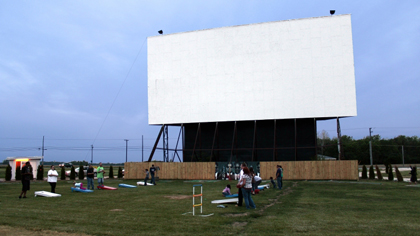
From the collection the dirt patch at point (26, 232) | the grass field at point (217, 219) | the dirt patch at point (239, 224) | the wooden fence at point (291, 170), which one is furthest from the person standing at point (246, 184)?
the wooden fence at point (291, 170)

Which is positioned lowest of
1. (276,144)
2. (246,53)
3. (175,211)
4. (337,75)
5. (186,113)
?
(175,211)

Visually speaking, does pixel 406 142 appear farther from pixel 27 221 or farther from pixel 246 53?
pixel 27 221

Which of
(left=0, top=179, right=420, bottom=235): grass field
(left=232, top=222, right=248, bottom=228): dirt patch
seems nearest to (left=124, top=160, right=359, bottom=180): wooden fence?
(left=0, top=179, right=420, bottom=235): grass field

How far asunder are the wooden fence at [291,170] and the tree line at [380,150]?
197 ft

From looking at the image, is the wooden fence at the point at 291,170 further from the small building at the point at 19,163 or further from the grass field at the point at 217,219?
the grass field at the point at 217,219

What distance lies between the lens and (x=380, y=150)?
98562 millimetres

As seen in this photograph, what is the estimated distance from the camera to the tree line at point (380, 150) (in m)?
94.4

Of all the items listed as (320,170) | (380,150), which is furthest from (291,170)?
(380,150)

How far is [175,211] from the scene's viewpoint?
1293 cm

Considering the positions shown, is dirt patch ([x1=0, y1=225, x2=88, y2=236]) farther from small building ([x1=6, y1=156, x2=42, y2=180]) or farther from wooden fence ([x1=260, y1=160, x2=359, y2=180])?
small building ([x1=6, y1=156, x2=42, y2=180])

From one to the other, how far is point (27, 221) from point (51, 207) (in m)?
3.67

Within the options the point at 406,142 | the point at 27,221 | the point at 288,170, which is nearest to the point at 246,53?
the point at 288,170

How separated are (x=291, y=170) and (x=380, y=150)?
2992 inches

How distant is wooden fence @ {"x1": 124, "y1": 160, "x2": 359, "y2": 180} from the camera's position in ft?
109
